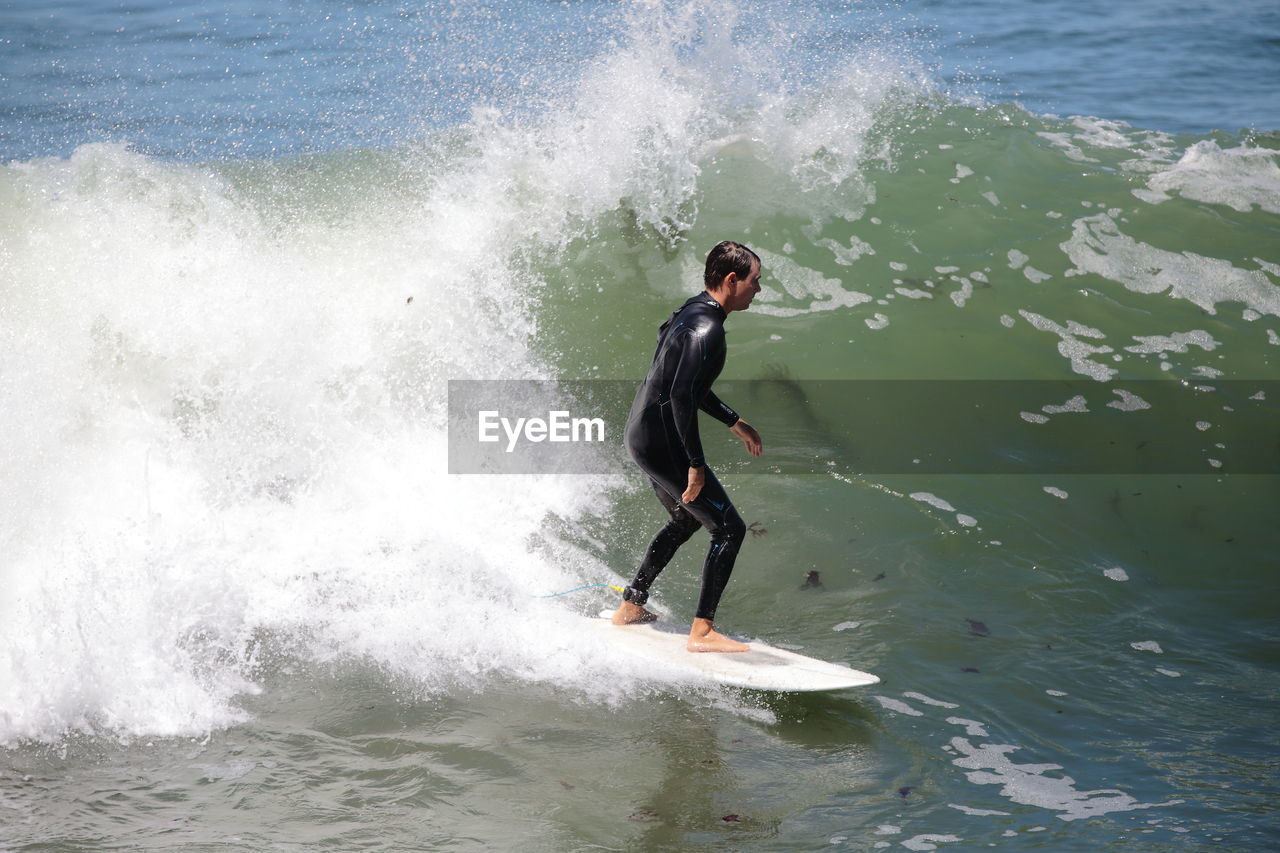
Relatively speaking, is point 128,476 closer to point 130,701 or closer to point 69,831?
point 130,701

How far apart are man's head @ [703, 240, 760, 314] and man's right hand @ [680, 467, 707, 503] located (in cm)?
69

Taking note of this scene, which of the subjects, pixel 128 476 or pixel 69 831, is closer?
pixel 69 831

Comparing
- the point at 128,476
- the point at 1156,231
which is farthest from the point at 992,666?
the point at 1156,231

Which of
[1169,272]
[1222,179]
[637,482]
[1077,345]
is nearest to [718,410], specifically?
[637,482]

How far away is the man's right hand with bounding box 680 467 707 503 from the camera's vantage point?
4.43 meters

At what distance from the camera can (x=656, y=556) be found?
16.3 feet

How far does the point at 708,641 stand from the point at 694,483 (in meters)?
0.77

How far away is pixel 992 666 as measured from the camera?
16.0ft

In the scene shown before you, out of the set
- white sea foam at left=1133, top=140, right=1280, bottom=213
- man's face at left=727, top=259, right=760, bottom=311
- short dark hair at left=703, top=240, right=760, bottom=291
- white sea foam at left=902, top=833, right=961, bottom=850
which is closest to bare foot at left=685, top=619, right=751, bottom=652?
white sea foam at left=902, top=833, right=961, bottom=850

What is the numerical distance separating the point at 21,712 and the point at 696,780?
264 cm

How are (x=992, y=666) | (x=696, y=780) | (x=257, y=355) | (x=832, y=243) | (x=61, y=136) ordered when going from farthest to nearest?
(x=61, y=136) < (x=832, y=243) < (x=257, y=355) < (x=992, y=666) < (x=696, y=780)

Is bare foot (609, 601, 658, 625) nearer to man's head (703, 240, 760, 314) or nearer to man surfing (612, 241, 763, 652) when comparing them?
man surfing (612, 241, 763, 652)

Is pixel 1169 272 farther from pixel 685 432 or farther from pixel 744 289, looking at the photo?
pixel 685 432

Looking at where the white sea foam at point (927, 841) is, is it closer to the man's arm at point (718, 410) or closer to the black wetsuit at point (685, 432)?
the black wetsuit at point (685, 432)
